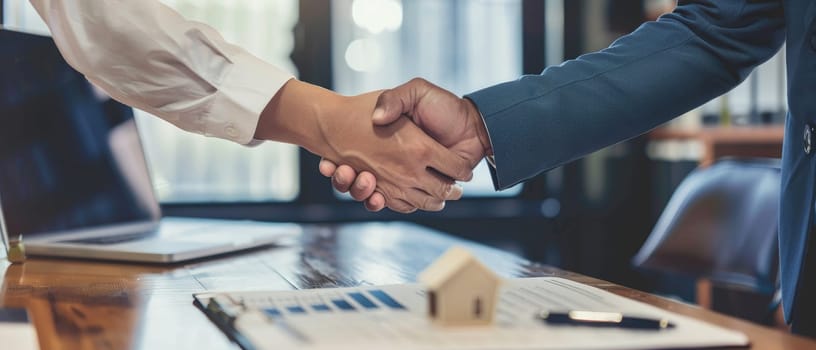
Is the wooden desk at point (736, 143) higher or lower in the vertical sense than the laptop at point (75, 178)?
lower

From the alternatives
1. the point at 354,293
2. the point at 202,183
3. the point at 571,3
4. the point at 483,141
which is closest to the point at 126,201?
the point at 483,141

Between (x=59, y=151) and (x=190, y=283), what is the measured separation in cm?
51

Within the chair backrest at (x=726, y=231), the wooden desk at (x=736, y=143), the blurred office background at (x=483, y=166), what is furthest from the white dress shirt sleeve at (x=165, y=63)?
the blurred office background at (x=483, y=166)

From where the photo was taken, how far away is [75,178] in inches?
54.2

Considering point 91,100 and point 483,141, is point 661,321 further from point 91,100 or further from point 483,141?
point 91,100

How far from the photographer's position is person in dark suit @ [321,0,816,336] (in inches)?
41.7

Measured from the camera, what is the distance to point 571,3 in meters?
3.95

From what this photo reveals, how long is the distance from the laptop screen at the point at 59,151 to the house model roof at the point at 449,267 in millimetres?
798

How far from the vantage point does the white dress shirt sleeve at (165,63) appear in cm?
106

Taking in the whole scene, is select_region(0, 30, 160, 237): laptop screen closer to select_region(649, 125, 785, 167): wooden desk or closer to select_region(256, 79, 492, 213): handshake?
select_region(256, 79, 492, 213): handshake

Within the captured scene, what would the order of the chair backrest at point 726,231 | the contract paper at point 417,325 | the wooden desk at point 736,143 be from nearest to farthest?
the contract paper at point 417,325
the chair backrest at point 726,231
the wooden desk at point 736,143

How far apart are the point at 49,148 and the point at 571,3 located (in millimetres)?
3017

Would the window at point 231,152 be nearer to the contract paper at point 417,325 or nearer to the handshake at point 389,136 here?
the handshake at point 389,136

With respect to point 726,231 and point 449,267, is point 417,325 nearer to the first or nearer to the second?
point 449,267
